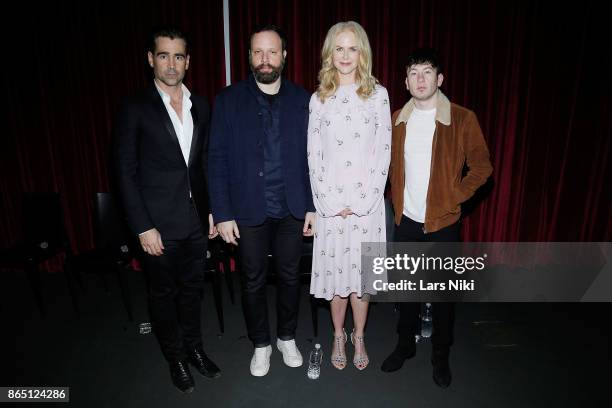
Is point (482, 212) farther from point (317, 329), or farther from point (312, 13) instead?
point (312, 13)

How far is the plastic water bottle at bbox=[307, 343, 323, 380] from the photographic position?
2365mm

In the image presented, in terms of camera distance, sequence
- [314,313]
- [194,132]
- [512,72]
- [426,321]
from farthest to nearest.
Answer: [512,72], [426,321], [314,313], [194,132]

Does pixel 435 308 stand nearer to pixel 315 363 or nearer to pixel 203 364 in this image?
pixel 315 363

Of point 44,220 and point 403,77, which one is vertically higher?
point 403,77

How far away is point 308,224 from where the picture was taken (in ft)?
7.33

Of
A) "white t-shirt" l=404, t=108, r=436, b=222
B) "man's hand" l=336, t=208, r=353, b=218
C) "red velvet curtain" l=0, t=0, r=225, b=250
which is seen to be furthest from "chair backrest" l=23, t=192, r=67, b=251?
"white t-shirt" l=404, t=108, r=436, b=222

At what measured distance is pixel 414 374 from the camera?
241 cm

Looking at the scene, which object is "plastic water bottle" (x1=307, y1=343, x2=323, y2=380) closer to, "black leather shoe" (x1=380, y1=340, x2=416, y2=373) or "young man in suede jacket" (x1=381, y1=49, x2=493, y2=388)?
"black leather shoe" (x1=380, y1=340, x2=416, y2=373)

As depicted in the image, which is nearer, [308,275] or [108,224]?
[308,275]

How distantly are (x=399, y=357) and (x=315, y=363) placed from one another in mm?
539

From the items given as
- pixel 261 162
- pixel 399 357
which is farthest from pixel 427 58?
pixel 399 357

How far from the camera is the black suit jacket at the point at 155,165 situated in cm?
194

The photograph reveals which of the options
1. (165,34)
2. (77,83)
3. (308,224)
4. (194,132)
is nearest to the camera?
(165,34)

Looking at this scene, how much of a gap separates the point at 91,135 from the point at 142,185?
7.79 ft
